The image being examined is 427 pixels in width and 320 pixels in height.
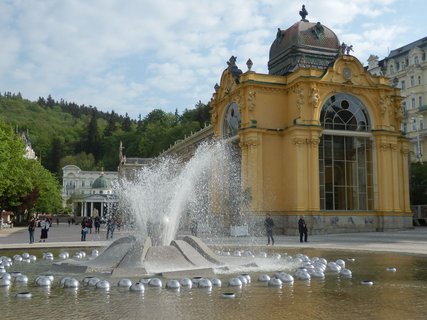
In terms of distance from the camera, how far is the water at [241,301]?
8.92 m

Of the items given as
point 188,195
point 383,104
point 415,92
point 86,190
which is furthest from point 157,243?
point 86,190

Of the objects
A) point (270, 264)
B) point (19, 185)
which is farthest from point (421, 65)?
point (270, 264)

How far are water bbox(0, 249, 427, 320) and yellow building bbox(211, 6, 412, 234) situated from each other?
26.9 metres

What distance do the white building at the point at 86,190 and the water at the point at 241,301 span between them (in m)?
121

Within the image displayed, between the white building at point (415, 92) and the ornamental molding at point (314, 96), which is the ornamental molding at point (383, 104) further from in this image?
the white building at point (415, 92)

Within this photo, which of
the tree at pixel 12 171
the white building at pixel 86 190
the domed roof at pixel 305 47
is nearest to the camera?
the domed roof at pixel 305 47

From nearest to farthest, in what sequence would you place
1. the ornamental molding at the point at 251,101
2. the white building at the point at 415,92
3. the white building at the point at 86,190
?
the ornamental molding at the point at 251,101
the white building at the point at 415,92
the white building at the point at 86,190

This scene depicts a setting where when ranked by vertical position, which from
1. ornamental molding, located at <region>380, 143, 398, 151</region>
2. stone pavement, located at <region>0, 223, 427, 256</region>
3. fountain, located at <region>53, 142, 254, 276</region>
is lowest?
stone pavement, located at <region>0, 223, 427, 256</region>

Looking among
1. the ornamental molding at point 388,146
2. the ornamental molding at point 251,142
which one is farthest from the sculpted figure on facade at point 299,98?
the ornamental molding at point 388,146

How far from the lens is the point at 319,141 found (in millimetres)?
41375

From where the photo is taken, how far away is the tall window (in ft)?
139

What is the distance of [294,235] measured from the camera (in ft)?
130

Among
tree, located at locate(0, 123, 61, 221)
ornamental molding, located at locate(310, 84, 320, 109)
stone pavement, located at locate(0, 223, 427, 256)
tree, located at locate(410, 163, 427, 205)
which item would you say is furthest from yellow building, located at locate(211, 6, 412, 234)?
tree, located at locate(0, 123, 61, 221)

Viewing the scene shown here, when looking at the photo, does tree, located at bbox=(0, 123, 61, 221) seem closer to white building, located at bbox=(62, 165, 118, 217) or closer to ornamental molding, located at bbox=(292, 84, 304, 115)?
ornamental molding, located at bbox=(292, 84, 304, 115)
